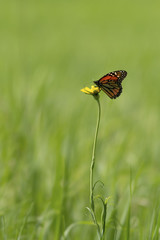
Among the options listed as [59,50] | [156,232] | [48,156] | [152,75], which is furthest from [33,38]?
[156,232]

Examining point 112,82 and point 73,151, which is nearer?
point 112,82

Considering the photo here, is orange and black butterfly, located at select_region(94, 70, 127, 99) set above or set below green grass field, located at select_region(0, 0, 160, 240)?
above

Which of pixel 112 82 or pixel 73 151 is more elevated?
pixel 112 82

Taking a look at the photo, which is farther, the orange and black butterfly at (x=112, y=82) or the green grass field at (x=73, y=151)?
the green grass field at (x=73, y=151)

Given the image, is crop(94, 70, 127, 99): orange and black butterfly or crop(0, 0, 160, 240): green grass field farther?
crop(0, 0, 160, 240): green grass field

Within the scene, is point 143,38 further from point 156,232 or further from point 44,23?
point 156,232

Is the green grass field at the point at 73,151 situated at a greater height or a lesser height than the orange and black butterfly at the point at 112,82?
lesser

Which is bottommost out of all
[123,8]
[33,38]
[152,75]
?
[152,75]

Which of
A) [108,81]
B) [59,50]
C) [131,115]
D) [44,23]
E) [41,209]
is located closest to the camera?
[108,81]
